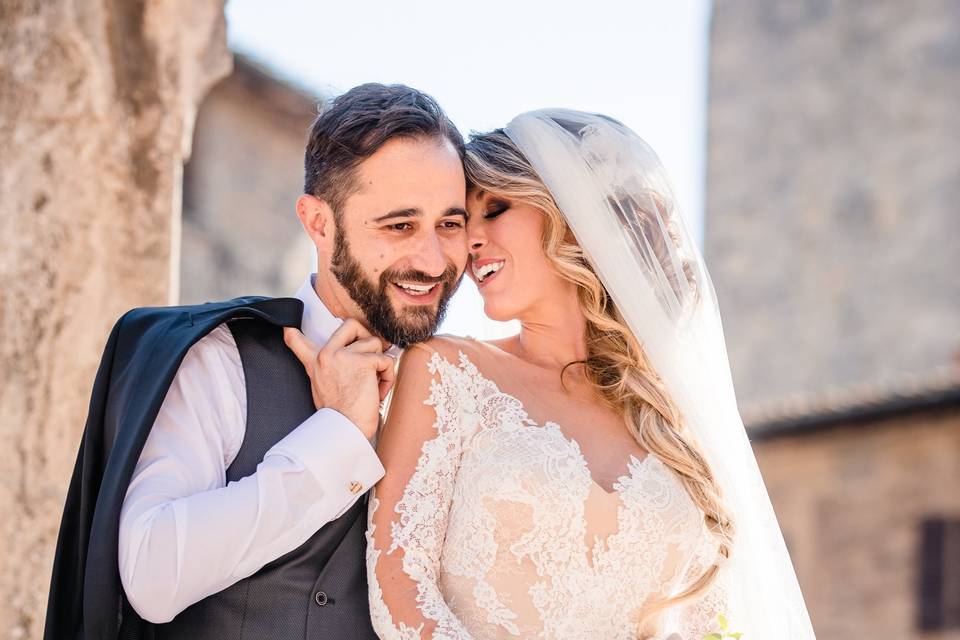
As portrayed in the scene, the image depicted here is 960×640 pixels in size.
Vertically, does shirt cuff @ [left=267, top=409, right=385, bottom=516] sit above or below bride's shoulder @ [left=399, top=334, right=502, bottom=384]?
below

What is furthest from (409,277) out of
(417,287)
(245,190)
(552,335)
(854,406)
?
(245,190)

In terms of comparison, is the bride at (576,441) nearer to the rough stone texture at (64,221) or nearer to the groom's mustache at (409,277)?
the groom's mustache at (409,277)

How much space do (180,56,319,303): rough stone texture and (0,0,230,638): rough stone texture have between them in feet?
33.2

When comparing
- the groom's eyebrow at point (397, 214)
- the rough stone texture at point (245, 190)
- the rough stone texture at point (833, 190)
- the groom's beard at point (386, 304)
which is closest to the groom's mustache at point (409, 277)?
the groom's beard at point (386, 304)

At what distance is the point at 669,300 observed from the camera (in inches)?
128

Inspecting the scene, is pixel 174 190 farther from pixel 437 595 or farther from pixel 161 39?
pixel 437 595

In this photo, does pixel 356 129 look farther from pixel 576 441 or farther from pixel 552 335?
pixel 576 441

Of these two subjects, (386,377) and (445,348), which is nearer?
(386,377)

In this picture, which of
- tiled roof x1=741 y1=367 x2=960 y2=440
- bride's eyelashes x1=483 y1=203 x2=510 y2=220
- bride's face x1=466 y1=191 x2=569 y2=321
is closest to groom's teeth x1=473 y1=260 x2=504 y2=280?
bride's face x1=466 y1=191 x2=569 y2=321

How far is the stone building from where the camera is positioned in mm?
13141

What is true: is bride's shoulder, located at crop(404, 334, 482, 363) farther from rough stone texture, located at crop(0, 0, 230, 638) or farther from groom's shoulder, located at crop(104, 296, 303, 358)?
rough stone texture, located at crop(0, 0, 230, 638)

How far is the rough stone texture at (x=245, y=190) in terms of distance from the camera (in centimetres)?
1378

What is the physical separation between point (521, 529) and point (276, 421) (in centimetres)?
58

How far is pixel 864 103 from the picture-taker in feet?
63.2
